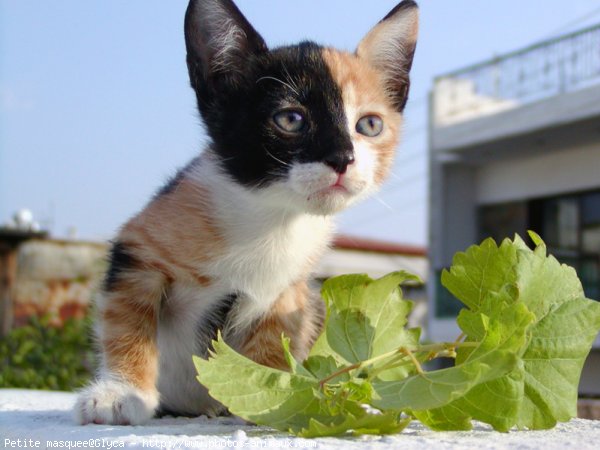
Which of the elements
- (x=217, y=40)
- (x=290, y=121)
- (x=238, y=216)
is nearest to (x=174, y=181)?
(x=238, y=216)

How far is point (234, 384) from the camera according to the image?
1025 mm

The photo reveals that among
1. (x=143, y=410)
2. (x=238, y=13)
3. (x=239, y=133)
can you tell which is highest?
(x=238, y=13)

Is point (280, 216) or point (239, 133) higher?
point (239, 133)

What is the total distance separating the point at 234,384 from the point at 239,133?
586 millimetres

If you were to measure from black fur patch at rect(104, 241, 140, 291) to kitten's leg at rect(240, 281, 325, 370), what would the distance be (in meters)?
0.28

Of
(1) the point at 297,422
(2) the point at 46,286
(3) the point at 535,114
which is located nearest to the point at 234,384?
(1) the point at 297,422

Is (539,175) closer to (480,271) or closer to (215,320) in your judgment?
(215,320)

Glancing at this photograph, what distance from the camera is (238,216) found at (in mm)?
1561

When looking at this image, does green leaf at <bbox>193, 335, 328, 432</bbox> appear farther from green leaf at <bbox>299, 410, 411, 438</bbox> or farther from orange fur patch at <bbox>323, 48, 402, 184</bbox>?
orange fur patch at <bbox>323, 48, 402, 184</bbox>

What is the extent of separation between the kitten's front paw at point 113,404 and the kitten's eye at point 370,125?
0.64 meters

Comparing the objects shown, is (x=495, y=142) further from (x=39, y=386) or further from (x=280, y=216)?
(x=280, y=216)

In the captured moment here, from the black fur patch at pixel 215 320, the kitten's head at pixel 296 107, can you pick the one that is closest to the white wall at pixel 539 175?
the kitten's head at pixel 296 107

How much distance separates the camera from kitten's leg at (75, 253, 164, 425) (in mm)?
1357

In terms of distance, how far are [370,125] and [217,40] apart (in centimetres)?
35
